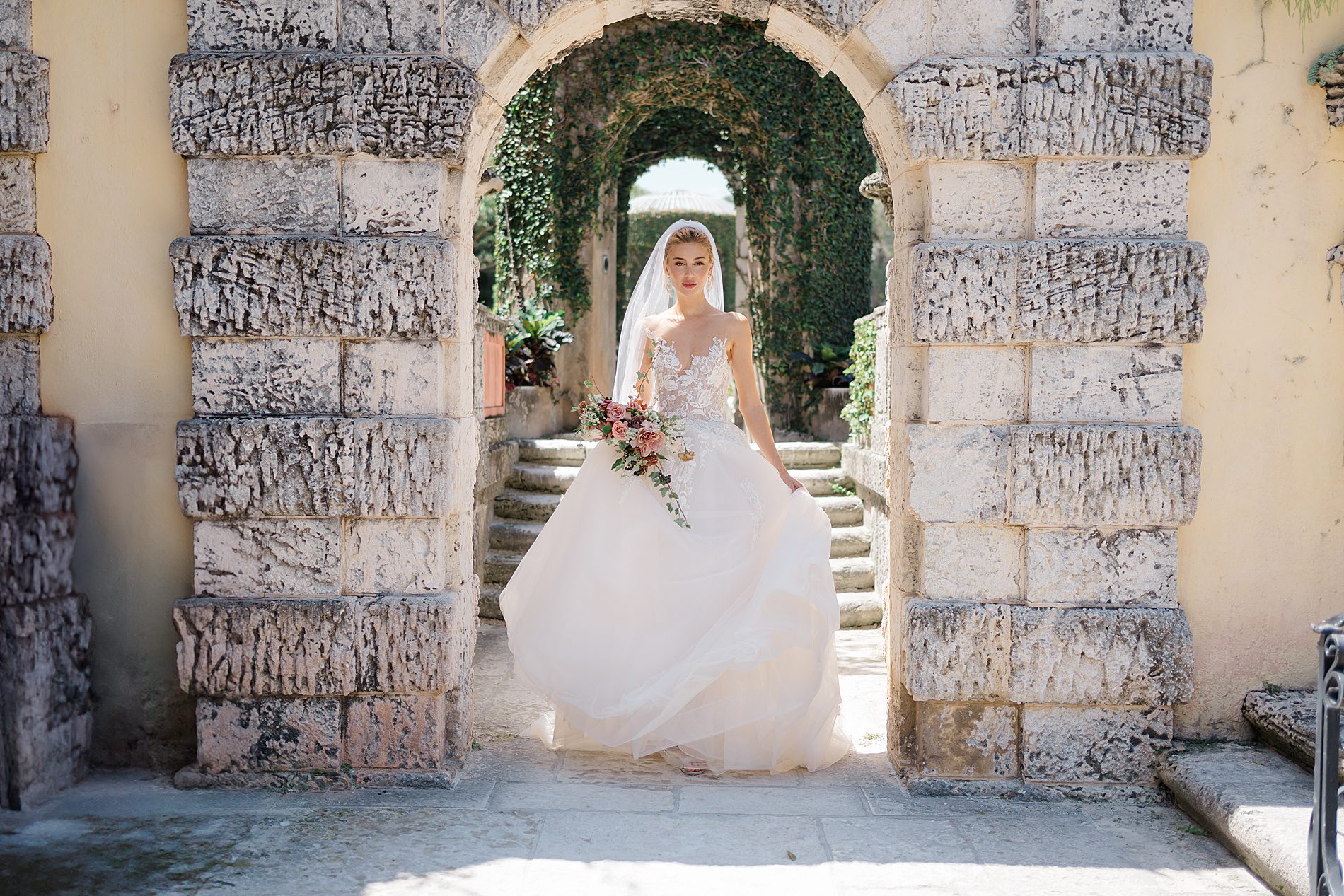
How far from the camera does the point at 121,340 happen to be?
3803 millimetres

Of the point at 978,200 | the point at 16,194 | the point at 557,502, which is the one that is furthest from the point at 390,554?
the point at 557,502

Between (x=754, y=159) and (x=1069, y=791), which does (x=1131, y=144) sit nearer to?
(x=1069, y=791)

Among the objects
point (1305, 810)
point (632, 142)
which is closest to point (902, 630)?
point (1305, 810)

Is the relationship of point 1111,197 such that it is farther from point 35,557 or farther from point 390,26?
point 35,557

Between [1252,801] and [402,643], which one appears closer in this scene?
[1252,801]

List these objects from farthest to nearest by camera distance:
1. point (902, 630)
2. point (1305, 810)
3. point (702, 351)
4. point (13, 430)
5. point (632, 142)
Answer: point (632, 142)
point (702, 351)
point (902, 630)
point (13, 430)
point (1305, 810)

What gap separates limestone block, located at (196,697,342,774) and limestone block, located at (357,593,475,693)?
0.74ft

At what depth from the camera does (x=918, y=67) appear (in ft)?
11.9

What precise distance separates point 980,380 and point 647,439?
1.30m

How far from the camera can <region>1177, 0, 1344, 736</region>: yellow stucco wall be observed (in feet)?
12.3

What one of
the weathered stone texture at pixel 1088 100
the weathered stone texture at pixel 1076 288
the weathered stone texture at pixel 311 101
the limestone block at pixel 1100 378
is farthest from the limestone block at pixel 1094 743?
the weathered stone texture at pixel 311 101

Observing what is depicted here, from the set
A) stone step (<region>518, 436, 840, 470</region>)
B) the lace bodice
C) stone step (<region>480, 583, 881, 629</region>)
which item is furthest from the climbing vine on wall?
the lace bodice

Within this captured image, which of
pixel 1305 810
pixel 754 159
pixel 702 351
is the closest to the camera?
pixel 1305 810

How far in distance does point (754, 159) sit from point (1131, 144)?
766cm
